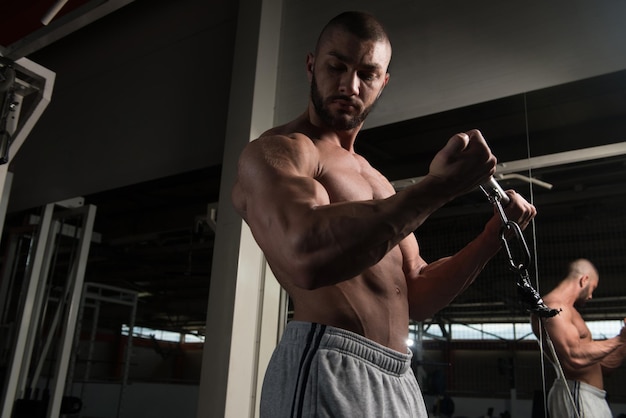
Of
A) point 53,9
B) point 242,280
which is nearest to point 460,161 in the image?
point 53,9

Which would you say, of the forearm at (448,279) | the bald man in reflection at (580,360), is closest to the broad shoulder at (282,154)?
the forearm at (448,279)

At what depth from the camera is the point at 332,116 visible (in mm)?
1203

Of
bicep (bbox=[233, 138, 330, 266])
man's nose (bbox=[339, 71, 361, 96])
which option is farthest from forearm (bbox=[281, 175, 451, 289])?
man's nose (bbox=[339, 71, 361, 96])

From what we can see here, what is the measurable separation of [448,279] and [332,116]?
434 millimetres

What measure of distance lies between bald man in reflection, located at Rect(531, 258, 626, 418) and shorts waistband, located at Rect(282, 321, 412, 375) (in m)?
1.02

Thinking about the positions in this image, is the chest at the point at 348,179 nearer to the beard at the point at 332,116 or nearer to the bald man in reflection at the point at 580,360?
the beard at the point at 332,116

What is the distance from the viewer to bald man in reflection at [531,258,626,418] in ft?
6.17

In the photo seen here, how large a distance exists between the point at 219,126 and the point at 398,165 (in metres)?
1.32

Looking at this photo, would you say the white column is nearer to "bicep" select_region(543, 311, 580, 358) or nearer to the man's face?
"bicep" select_region(543, 311, 580, 358)

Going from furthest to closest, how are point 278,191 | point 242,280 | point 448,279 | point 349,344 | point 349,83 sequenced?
point 242,280, point 448,279, point 349,83, point 349,344, point 278,191

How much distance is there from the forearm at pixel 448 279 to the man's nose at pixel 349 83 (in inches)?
16.3

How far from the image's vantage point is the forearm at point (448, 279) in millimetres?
1248

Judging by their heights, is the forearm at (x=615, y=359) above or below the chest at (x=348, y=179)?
below

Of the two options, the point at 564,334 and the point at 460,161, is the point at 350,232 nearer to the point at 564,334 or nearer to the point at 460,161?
the point at 460,161
